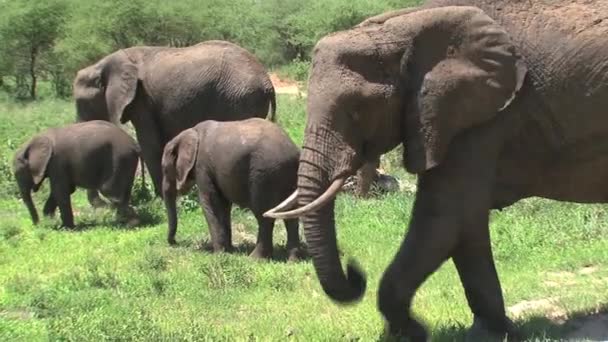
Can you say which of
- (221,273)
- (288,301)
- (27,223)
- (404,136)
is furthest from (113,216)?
(404,136)

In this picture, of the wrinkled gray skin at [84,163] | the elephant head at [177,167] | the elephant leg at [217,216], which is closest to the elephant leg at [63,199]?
the wrinkled gray skin at [84,163]

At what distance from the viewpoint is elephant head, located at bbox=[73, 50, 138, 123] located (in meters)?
14.5

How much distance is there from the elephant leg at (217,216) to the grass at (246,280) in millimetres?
390

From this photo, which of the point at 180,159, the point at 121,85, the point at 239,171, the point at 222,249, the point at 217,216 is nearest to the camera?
the point at 239,171

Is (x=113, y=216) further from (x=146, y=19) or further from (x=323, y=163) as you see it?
(x=146, y=19)

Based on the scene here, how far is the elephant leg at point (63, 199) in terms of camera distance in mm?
13492

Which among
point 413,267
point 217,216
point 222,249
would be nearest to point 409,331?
point 413,267

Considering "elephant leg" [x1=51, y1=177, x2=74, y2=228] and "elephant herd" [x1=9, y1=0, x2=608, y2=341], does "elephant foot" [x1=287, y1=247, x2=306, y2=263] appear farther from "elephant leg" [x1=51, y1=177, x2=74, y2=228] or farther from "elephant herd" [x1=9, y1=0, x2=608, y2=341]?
"elephant leg" [x1=51, y1=177, x2=74, y2=228]

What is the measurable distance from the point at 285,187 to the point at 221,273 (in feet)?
5.13

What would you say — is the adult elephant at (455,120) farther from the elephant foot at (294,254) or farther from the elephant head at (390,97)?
the elephant foot at (294,254)

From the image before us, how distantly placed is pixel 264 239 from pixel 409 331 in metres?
4.51

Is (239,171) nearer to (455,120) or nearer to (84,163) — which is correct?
(84,163)

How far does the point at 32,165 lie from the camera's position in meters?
13.9

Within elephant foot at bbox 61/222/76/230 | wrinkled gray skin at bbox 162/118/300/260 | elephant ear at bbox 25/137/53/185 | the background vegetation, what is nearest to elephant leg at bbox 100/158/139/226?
Answer: elephant foot at bbox 61/222/76/230
